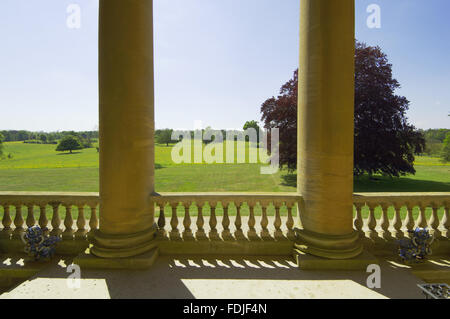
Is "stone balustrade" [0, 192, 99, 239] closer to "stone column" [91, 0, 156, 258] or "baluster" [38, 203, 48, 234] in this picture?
"baluster" [38, 203, 48, 234]

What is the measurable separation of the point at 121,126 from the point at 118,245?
4.54 m

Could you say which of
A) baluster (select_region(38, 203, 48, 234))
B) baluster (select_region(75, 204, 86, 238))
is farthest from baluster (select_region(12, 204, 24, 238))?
baluster (select_region(75, 204, 86, 238))

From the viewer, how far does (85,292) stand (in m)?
6.86

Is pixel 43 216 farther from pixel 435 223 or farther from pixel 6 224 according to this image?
pixel 435 223

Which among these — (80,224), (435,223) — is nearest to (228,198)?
(80,224)

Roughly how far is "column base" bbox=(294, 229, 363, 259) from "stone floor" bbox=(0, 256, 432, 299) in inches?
24.3

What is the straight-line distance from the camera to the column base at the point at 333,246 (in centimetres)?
830

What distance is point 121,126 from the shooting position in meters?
8.40

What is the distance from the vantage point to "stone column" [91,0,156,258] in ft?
27.3

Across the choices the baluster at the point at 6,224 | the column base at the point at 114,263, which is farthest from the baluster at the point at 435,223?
the baluster at the point at 6,224

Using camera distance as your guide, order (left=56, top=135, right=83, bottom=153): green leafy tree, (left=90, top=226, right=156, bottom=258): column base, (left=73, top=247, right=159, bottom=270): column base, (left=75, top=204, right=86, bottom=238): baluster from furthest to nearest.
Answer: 1. (left=56, top=135, right=83, bottom=153): green leafy tree
2. (left=75, top=204, right=86, bottom=238): baluster
3. (left=90, top=226, right=156, bottom=258): column base
4. (left=73, top=247, right=159, bottom=270): column base

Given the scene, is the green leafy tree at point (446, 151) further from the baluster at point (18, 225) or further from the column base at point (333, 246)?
the baluster at point (18, 225)
